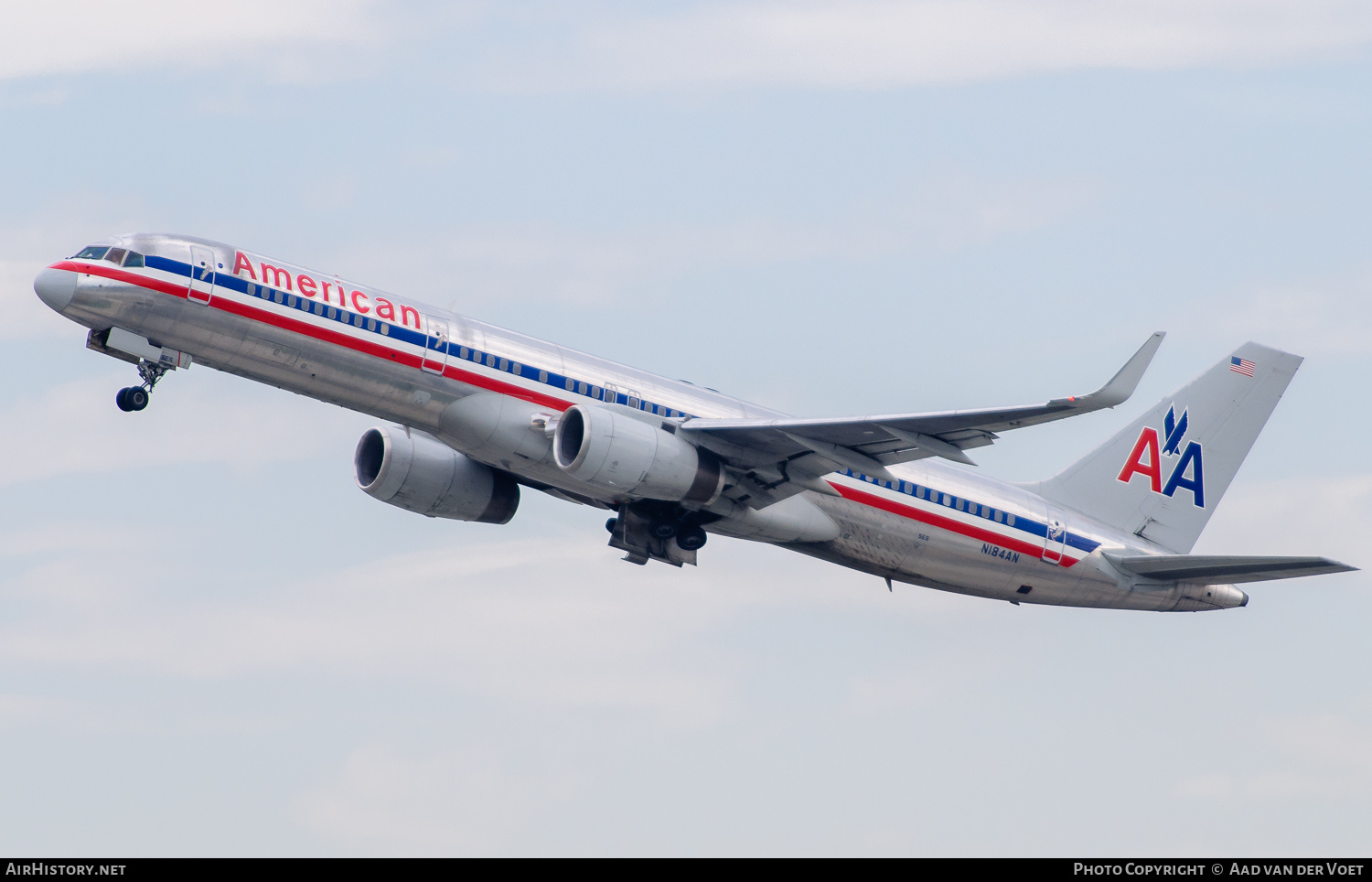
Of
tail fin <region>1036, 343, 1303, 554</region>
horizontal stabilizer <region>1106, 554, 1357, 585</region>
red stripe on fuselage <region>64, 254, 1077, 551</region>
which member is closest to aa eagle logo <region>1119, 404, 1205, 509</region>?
tail fin <region>1036, 343, 1303, 554</region>

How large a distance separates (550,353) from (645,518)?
4650 millimetres

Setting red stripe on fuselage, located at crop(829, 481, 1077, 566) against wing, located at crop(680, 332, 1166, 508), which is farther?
red stripe on fuselage, located at crop(829, 481, 1077, 566)

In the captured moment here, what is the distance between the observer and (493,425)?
35.5 m

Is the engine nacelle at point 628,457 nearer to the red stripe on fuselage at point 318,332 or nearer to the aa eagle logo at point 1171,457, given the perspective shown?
the red stripe on fuselage at point 318,332

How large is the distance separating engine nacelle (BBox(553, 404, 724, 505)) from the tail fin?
44.0 feet

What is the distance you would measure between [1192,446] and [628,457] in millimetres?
18806

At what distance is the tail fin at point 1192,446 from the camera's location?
45156mm

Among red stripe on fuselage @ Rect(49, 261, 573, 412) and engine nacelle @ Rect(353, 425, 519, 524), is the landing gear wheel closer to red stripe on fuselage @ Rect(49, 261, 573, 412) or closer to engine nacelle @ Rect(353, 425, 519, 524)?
red stripe on fuselage @ Rect(49, 261, 573, 412)

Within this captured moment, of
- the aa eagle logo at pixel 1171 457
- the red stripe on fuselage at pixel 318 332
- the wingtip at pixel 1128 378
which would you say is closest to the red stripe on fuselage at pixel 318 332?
the red stripe on fuselage at pixel 318 332

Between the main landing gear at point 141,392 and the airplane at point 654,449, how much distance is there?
41mm

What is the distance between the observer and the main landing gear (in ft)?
112

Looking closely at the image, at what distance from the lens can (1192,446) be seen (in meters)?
46.2
